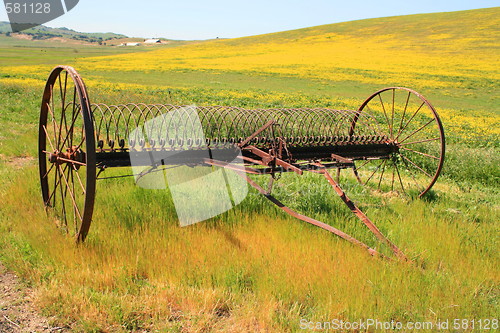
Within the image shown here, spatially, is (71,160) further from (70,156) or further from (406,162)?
(406,162)

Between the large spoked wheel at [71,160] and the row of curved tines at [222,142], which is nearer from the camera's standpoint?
the large spoked wheel at [71,160]

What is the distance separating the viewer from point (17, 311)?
2959 millimetres

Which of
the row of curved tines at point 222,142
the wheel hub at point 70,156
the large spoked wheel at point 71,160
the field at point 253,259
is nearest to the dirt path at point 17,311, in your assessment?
the field at point 253,259

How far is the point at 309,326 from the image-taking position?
2803mm

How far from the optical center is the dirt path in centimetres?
277

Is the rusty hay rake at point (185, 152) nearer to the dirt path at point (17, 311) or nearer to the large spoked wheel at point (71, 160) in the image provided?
the large spoked wheel at point (71, 160)

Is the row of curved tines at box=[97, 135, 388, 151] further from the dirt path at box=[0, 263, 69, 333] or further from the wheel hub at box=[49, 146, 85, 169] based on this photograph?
the dirt path at box=[0, 263, 69, 333]

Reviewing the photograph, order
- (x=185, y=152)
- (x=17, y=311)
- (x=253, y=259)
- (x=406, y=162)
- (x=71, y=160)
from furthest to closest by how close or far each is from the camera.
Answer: (x=406, y=162) → (x=185, y=152) → (x=71, y=160) → (x=253, y=259) → (x=17, y=311)

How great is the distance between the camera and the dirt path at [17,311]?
277cm

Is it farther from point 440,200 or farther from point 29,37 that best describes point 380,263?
point 29,37

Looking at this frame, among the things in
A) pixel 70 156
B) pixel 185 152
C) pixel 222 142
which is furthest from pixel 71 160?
pixel 222 142

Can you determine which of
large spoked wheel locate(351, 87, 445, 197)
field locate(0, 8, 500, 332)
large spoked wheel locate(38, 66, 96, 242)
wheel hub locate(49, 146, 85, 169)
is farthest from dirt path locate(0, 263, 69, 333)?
large spoked wheel locate(351, 87, 445, 197)

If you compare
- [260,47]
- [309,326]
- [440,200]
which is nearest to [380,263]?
[309,326]

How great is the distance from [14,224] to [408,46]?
43.2 metres
